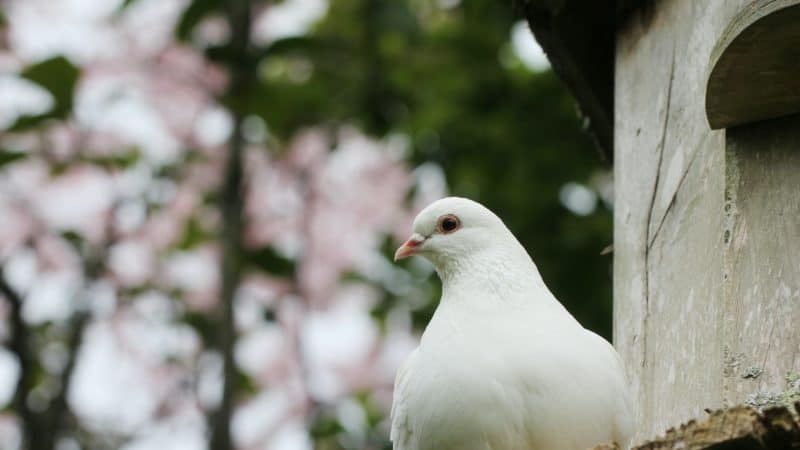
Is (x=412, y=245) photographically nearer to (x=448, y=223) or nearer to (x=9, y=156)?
(x=448, y=223)

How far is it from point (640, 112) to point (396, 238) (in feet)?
14.9

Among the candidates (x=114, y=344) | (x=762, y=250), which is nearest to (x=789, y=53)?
(x=762, y=250)

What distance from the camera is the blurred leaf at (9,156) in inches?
219

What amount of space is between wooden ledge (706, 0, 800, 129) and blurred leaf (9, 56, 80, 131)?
3.50 m

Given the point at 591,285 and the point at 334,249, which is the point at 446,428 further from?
the point at 334,249

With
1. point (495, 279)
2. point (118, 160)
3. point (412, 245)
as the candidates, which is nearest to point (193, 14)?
point (118, 160)

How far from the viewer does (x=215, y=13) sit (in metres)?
5.75

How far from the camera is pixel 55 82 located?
5.46 meters

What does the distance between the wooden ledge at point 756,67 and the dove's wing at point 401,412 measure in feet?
3.11

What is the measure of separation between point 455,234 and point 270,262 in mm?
3066

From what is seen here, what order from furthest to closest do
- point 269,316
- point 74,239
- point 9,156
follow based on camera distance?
point 269,316
point 74,239
point 9,156

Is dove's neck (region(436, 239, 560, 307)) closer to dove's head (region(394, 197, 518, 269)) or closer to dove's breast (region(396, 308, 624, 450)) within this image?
dove's head (region(394, 197, 518, 269))

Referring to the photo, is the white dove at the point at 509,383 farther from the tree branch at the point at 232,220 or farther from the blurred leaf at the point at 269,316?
the blurred leaf at the point at 269,316

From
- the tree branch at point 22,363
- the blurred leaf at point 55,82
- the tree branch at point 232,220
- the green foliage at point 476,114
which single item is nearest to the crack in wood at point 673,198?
the tree branch at point 232,220
